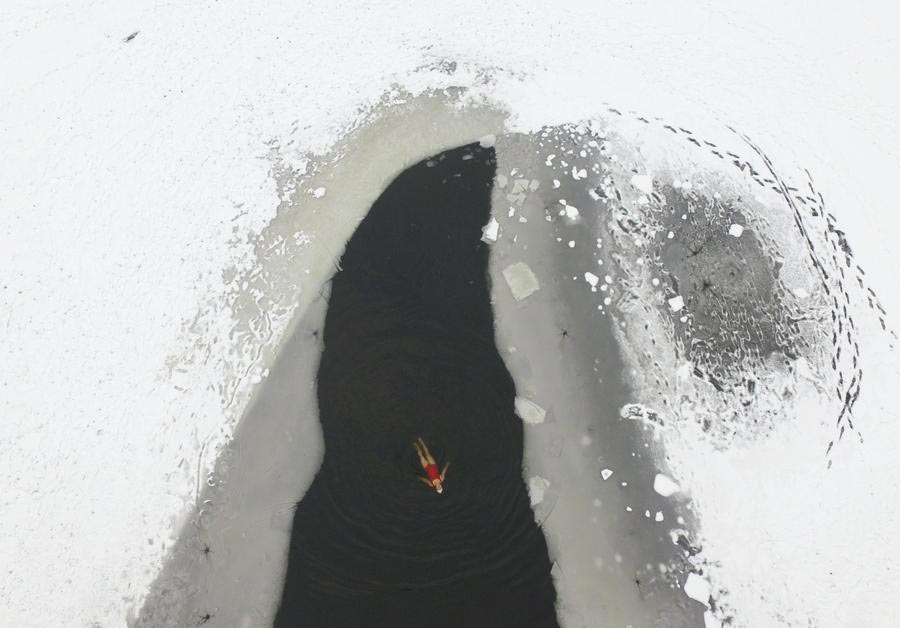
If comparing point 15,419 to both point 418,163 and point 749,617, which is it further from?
point 749,617

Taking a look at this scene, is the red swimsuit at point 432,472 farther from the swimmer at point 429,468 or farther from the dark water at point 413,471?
the dark water at point 413,471

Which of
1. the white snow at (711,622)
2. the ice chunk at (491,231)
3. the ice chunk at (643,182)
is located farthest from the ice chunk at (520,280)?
the white snow at (711,622)

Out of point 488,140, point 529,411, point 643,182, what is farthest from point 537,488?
point 488,140

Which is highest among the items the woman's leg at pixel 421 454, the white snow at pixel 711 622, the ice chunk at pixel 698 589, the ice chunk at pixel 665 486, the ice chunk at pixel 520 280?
the ice chunk at pixel 520 280

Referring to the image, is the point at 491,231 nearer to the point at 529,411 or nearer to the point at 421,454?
the point at 529,411

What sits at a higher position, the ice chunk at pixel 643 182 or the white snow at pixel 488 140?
the white snow at pixel 488 140

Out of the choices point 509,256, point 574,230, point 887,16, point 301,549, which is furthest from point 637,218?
point 301,549

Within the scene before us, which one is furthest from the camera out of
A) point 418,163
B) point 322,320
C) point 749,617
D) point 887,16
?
point 887,16
